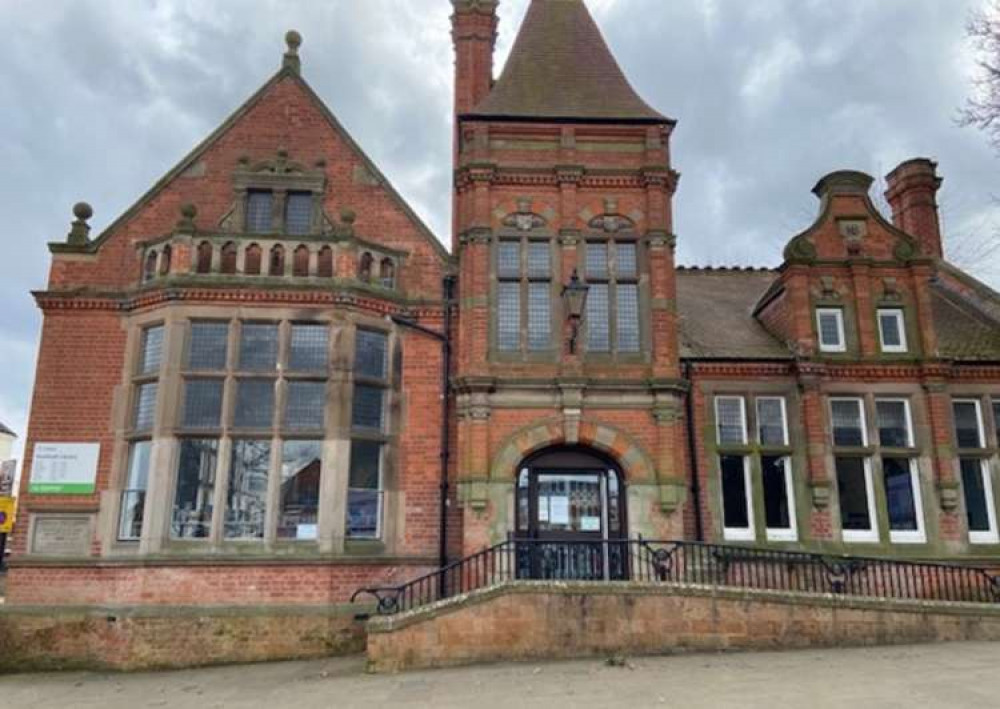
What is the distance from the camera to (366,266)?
13.2 m

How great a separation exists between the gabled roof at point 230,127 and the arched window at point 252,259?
93.6 inches

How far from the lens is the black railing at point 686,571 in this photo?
11266mm

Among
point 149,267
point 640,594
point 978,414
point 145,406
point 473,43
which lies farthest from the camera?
point 473,43

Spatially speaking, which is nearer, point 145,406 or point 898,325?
point 145,406

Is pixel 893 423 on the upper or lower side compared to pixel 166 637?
upper

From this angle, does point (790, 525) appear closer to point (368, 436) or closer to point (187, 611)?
point (368, 436)

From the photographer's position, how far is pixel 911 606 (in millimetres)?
10398

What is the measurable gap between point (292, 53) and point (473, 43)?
435cm

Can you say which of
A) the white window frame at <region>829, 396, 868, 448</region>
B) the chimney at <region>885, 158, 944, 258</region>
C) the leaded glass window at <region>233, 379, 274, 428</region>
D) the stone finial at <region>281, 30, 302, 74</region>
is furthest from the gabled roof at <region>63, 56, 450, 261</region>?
the chimney at <region>885, 158, 944, 258</region>

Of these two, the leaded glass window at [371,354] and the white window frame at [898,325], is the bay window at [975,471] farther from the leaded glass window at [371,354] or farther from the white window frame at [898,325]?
the leaded glass window at [371,354]

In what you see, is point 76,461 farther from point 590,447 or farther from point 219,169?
point 590,447

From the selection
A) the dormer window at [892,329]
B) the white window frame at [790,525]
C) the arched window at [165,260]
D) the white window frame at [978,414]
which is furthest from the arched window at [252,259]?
the white window frame at [978,414]

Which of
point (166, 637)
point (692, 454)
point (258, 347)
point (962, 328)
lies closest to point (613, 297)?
point (692, 454)

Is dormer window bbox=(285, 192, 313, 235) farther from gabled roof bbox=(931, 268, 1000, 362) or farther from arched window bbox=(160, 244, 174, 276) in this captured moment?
gabled roof bbox=(931, 268, 1000, 362)
